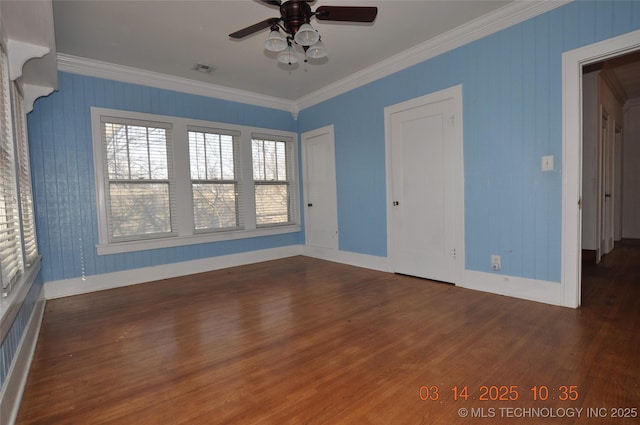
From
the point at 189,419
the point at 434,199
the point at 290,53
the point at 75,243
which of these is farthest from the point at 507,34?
the point at 75,243

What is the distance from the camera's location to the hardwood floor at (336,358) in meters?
1.61

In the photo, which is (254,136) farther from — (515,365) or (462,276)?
(515,365)

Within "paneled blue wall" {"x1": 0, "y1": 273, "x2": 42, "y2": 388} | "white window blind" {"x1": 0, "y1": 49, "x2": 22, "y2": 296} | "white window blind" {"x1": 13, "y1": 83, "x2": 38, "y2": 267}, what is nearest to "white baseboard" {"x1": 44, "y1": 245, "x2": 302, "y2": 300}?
"white window blind" {"x1": 13, "y1": 83, "x2": 38, "y2": 267}

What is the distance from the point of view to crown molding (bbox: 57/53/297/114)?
3822mm

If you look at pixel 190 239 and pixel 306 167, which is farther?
pixel 306 167

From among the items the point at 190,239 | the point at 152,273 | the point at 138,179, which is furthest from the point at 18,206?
the point at 190,239

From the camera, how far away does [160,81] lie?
443cm

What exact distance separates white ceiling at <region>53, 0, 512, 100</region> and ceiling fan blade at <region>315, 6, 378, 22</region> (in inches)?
14.5

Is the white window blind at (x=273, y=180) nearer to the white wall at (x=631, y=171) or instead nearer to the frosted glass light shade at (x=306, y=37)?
the frosted glass light shade at (x=306, y=37)

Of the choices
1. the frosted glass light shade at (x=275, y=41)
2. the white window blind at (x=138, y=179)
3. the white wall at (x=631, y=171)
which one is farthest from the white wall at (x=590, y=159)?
the white window blind at (x=138, y=179)

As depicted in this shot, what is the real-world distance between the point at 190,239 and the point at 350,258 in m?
2.43

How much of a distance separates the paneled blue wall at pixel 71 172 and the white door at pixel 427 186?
3.34 m

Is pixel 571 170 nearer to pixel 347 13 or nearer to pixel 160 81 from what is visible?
pixel 347 13

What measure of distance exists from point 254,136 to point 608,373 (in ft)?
16.4
